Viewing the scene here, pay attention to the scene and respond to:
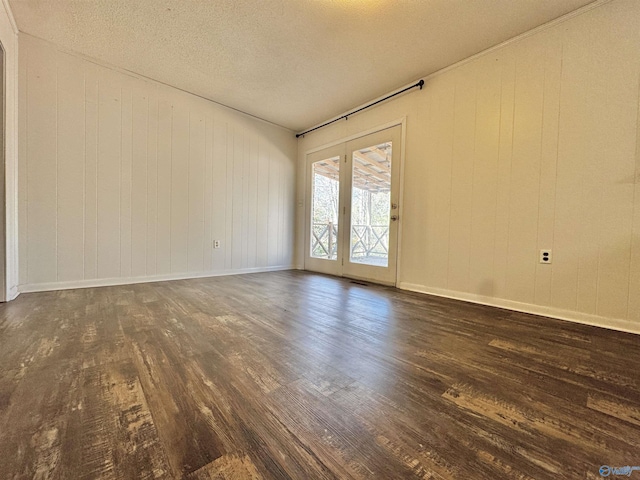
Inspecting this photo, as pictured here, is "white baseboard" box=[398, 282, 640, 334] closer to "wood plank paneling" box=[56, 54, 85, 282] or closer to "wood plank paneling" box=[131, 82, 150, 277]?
"wood plank paneling" box=[131, 82, 150, 277]

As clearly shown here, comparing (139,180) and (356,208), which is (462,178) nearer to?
(356,208)

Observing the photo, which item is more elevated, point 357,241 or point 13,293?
point 357,241

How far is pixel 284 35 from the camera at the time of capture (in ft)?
7.80

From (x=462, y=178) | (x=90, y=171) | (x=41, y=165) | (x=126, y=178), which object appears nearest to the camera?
(x=41, y=165)

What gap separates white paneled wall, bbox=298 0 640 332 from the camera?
6.19ft

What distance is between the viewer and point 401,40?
240 centimetres

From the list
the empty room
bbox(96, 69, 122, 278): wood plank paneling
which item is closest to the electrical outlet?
the empty room

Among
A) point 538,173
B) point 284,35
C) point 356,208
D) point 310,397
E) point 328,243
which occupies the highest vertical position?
point 284,35

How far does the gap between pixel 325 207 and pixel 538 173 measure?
8.99 ft

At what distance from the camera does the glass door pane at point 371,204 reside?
340cm

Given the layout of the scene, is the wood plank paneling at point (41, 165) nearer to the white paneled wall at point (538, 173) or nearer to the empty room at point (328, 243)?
the empty room at point (328, 243)

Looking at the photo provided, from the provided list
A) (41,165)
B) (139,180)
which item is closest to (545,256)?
(139,180)

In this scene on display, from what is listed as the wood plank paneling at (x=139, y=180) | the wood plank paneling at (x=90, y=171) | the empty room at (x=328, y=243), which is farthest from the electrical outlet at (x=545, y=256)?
the wood plank paneling at (x=90, y=171)

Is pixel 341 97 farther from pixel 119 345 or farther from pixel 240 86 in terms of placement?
pixel 119 345
